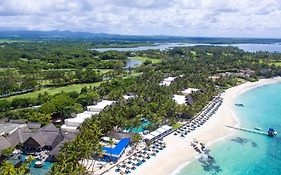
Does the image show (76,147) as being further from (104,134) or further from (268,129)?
(268,129)

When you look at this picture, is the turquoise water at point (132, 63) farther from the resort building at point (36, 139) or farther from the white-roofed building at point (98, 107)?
the resort building at point (36, 139)

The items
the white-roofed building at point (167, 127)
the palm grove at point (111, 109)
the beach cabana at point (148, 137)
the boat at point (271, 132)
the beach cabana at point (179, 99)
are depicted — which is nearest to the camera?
the palm grove at point (111, 109)

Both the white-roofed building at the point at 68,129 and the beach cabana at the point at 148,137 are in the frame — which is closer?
the beach cabana at the point at 148,137

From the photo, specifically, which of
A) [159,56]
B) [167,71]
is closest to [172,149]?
[167,71]

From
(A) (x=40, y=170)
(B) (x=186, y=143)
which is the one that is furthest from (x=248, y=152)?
(A) (x=40, y=170)

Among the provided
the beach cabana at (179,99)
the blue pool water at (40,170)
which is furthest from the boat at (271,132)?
the blue pool water at (40,170)

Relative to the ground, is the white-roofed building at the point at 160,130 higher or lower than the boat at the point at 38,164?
higher

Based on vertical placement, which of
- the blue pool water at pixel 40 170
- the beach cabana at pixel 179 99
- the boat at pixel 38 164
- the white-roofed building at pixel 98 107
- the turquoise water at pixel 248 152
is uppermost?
the white-roofed building at pixel 98 107
